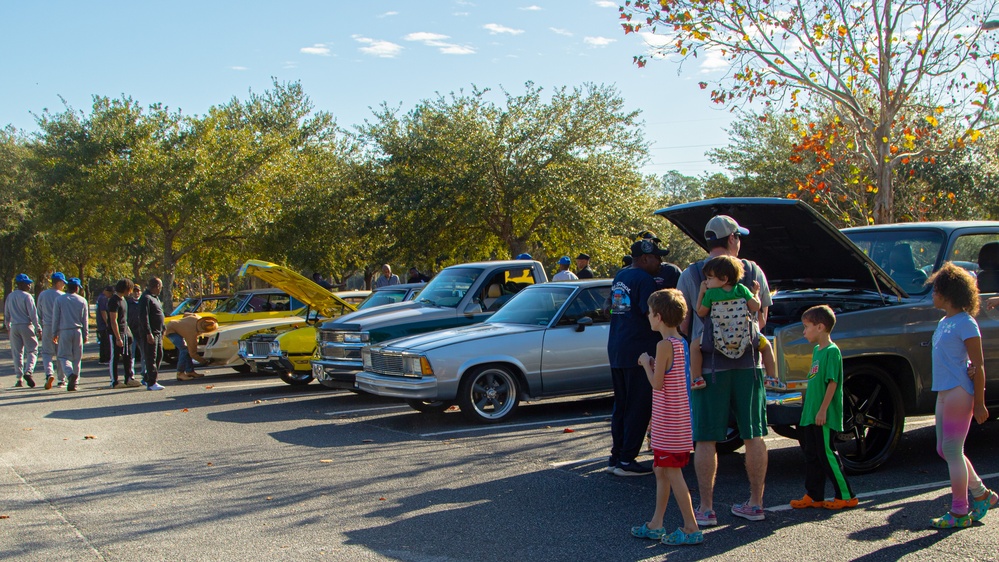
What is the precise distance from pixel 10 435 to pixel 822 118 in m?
21.2

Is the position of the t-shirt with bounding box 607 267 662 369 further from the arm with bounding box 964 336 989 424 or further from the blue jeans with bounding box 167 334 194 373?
the blue jeans with bounding box 167 334 194 373

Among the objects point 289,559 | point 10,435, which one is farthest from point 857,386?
point 10,435

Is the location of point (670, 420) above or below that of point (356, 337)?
below

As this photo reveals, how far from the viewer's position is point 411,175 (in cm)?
2669

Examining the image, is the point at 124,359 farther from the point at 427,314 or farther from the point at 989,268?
the point at 989,268

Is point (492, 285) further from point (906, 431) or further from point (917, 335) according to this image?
point (917, 335)

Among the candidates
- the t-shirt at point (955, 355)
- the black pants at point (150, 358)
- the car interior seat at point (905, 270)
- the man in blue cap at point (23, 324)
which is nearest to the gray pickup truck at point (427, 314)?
the black pants at point (150, 358)

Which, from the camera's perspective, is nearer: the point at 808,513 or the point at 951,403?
the point at 951,403

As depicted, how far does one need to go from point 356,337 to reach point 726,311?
708 cm

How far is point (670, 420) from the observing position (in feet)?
17.2

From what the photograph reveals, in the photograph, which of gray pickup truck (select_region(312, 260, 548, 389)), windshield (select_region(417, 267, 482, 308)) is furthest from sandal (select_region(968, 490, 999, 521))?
windshield (select_region(417, 267, 482, 308))

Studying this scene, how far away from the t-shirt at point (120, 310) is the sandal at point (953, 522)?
502 inches

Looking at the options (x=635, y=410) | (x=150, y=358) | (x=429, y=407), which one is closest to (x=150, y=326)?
(x=150, y=358)

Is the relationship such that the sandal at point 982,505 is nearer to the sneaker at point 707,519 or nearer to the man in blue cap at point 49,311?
the sneaker at point 707,519
